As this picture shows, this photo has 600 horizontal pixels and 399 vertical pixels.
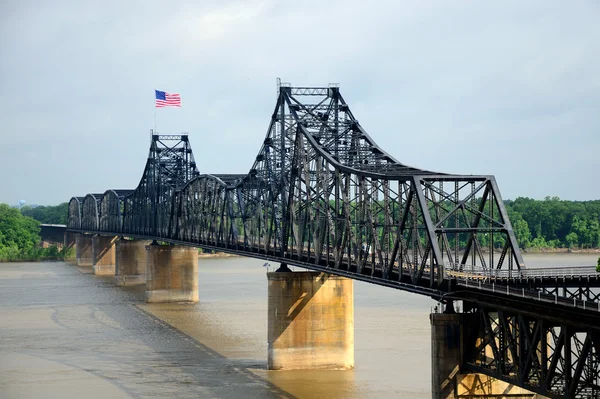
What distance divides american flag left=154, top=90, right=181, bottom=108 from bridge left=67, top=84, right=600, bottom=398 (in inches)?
408

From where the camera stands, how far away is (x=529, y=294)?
36188 mm

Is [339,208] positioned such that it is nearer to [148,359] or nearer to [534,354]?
[148,359]

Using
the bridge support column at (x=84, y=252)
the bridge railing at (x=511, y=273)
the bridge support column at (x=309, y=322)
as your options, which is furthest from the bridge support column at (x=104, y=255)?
the bridge railing at (x=511, y=273)

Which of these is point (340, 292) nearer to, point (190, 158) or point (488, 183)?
point (488, 183)

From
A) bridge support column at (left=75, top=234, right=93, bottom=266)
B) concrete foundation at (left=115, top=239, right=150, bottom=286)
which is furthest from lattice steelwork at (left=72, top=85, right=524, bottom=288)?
bridge support column at (left=75, top=234, right=93, bottom=266)

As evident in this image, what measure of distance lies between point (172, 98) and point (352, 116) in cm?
5099

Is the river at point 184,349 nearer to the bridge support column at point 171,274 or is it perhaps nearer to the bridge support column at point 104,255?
the bridge support column at point 171,274

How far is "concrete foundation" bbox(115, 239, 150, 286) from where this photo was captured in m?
138

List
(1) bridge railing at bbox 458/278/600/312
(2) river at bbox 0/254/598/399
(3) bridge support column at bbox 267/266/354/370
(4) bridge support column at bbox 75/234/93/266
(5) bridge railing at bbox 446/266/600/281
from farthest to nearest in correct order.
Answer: (4) bridge support column at bbox 75/234/93/266 → (3) bridge support column at bbox 267/266/354/370 → (2) river at bbox 0/254/598/399 → (5) bridge railing at bbox 446/266/600/281 → (1) bridge railing at bbox 458/278/600/312

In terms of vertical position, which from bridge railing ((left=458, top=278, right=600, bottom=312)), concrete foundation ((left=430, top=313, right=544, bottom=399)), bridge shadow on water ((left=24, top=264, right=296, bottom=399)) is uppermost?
bridge railing ((left=458, top=278, right=600, bottom=312))

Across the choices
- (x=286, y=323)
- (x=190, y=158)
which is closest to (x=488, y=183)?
(x=286, y=323)

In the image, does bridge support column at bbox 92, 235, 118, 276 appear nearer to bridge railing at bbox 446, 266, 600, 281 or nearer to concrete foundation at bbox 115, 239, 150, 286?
concrete foundation at bbox 115, 239, 150, 286

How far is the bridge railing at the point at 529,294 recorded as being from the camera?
107 feet

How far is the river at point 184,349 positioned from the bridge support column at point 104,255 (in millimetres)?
47388
